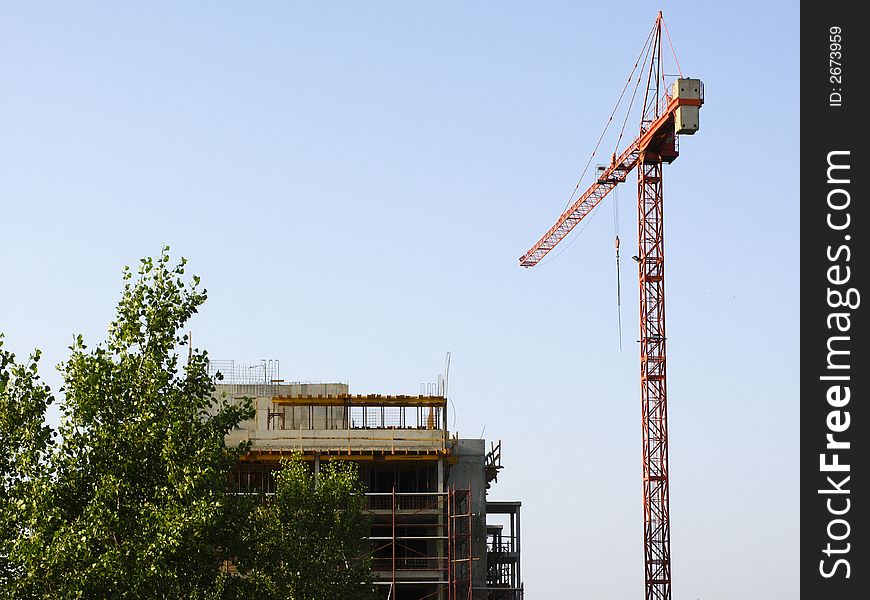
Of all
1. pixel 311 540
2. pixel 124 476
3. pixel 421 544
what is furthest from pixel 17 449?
pixel 421 544

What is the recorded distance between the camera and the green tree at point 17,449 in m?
38.5

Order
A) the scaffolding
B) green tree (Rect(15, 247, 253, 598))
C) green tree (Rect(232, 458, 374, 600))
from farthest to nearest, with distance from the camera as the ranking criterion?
1. the scaffolding
2. green tree (Rect(232, 458, 374, 600))
3. green tree (Rect(15, 247, 253, 598))

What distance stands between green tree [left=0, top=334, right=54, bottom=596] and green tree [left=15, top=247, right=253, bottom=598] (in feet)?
1.25

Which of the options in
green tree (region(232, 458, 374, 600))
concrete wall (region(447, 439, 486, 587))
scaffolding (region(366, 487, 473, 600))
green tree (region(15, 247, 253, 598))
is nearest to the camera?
green tree (region(15, 247, 253, 598))

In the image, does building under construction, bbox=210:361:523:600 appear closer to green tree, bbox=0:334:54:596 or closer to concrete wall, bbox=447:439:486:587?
concrete wall, bbox=447:439:486:587

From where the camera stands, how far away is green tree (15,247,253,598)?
3734cm

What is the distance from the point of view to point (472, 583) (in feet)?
274

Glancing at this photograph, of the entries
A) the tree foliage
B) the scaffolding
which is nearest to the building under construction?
the scaffolding

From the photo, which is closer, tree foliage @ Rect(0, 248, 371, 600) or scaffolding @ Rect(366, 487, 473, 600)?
tree foliage @ Rect(0, 248, 371, 600)

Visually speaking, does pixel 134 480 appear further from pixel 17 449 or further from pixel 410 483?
Answer: pixel 410 483

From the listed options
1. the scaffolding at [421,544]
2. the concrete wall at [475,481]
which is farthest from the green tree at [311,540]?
the concrete wall at [475,481]

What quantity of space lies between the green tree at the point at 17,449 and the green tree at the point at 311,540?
12.9 meters

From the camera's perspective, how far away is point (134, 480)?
39594 mm
